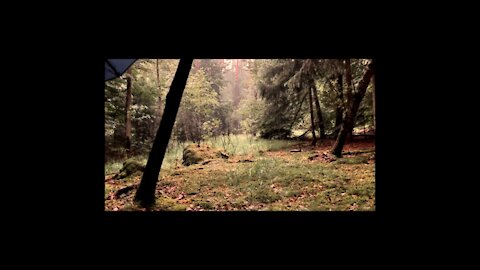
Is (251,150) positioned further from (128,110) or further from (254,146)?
(128,110)

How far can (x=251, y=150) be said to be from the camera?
42.3 feet

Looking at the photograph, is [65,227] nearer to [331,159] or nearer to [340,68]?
[331,159]

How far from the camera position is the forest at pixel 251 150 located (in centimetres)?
604

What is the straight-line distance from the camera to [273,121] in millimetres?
15086

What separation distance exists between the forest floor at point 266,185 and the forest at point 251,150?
3 centimetres

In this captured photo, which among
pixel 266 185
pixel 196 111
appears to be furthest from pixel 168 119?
pixel 196 111

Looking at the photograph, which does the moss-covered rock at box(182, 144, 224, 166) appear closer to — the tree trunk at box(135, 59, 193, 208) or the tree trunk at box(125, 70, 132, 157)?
the tree trunk at box(125, 70, 132, 157)

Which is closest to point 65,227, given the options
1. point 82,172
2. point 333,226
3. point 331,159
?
point 82,172

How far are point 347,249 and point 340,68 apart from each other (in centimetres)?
856

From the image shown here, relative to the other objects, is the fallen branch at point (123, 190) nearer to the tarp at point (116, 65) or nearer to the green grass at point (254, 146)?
the tarp at point (116, 65)

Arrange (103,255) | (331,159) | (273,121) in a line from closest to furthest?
(103,255) → (331,159) → (273,121)

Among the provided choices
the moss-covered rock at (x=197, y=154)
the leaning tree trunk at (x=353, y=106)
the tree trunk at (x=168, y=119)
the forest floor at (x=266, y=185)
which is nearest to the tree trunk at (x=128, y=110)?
the forest floor at (x=266, y=185)

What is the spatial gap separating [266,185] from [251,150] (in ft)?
17.8
